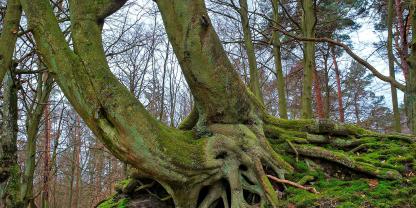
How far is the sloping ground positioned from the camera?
3.87 meters

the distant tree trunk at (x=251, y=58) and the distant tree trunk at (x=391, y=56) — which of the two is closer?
the distant tree trunk at (x=251, y=58)

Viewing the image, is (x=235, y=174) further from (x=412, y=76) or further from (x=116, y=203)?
(x=412, y=76)

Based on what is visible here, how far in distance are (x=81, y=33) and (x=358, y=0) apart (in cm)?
976

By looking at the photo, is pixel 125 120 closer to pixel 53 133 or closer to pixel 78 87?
pixel 78 87

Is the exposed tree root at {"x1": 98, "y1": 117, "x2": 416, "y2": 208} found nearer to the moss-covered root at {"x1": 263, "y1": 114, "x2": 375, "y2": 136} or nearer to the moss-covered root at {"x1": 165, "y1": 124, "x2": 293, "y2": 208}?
the moss-covered root at {"x1": 165, "y1": 124, "x2": 293, "y2": 208}

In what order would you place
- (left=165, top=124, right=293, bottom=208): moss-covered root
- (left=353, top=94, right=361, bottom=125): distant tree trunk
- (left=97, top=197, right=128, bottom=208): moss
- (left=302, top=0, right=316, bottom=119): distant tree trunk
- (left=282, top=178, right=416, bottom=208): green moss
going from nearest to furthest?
(left=282, top=178, right=416, bottom=208): green moss, (left=165, top=124, right=293, bottom=208): moss-covered root, (left=97, top=197, right=128, bottom=208): moss, (left=302, top=0, right=316, bottom=119): distant tree trunk, (left=353, top=94, right=361, bottom=125): distant tree trunk

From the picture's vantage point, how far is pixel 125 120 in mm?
3641

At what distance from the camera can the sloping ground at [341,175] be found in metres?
3.87

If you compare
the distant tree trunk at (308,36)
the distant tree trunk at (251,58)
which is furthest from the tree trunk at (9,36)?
the distant tree trunk at (308,36)

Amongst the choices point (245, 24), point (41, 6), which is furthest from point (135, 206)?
point (245, 24)

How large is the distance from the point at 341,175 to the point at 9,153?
543 centimetres

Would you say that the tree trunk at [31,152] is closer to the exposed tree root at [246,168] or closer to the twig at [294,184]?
the exposed tree root at [246,168]

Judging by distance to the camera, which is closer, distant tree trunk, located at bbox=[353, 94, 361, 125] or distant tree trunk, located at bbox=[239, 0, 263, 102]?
distant tree trunk, located at bbox=[239, 0, 263, 102]

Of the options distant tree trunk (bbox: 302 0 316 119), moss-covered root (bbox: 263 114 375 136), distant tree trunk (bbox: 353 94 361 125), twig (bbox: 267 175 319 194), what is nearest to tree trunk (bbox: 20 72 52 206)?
moss-covered root (bbox: 263 114 375 136)
